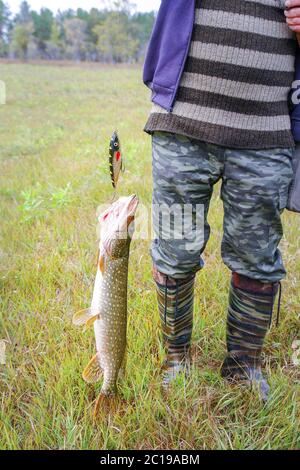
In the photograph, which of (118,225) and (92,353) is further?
(92,353)

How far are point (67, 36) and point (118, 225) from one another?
2858 inches

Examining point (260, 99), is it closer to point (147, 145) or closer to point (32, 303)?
point (32, 303)

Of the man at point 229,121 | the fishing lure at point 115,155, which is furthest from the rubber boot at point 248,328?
the fishing lure at point 115,155

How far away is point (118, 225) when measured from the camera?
164 centimetres

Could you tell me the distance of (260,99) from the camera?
5.63 feet

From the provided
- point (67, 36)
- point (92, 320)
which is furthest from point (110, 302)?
point (67, 36)

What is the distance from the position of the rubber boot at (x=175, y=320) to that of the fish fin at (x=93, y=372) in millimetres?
355

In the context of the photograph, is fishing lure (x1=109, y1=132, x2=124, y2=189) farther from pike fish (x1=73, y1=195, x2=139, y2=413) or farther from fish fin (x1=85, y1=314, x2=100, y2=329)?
fish fin (x1=85, y1=314, x2=100, y2=329)

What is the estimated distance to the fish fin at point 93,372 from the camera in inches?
74.6

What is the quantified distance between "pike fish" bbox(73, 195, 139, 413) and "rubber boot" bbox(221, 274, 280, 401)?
0.59 meters

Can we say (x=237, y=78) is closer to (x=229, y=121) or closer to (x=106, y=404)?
(x=229, y=121)

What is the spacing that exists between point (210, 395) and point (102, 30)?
61.9 m

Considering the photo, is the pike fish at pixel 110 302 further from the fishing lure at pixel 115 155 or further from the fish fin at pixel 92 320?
the fishing lure at pixel 115 155
